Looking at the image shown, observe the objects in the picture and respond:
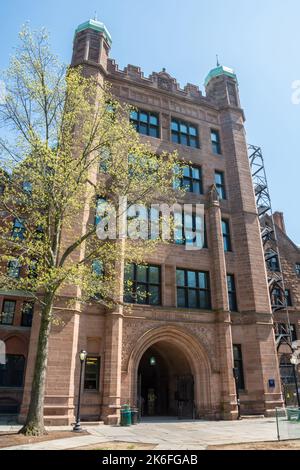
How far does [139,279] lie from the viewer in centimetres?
1823

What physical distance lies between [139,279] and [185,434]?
8.27 metres

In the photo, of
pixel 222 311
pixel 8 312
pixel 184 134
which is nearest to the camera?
pixel 222 311

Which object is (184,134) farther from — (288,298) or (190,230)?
(288,298)

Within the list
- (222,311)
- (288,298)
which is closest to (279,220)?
(288,298)

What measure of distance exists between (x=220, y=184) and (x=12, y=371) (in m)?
19.8

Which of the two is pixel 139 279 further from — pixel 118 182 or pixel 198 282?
pixel 118 182

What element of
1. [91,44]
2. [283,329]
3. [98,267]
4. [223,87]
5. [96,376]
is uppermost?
[223,87]

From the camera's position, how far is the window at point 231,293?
20.0 meters

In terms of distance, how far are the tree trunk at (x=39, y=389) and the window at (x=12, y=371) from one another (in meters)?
14.5

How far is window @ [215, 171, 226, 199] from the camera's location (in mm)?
22859

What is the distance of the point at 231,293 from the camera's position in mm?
20312

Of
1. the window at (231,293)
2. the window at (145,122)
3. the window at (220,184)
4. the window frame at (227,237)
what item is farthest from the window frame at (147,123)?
the window at (231,293)

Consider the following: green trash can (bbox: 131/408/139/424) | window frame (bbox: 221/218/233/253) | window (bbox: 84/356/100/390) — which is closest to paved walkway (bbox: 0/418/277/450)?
green trash can (bbox: 131/408/139/424)

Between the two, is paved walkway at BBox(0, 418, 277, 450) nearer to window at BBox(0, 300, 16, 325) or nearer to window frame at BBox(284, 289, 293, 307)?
window at BBox(0, 300, 16, 325)
